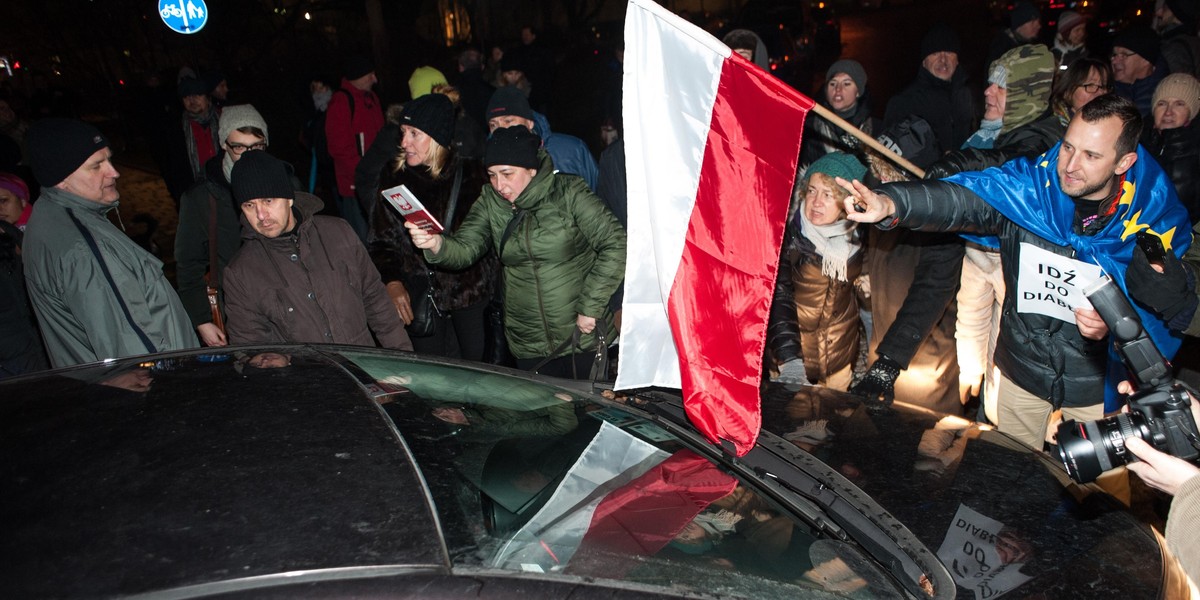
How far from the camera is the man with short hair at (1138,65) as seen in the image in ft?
21.3

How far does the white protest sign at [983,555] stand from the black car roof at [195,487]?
1.32m

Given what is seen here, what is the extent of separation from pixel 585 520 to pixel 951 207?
224 centimetres

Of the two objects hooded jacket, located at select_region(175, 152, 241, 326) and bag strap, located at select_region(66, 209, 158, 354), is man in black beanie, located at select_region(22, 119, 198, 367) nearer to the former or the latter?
bag strap, located at select_region(66, 209, 158, 354)

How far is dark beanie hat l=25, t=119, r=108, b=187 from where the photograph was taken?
130 inches

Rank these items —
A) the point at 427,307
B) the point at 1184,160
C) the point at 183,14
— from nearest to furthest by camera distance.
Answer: the point at 427,307
the point at 1184,160
the point at 183,14

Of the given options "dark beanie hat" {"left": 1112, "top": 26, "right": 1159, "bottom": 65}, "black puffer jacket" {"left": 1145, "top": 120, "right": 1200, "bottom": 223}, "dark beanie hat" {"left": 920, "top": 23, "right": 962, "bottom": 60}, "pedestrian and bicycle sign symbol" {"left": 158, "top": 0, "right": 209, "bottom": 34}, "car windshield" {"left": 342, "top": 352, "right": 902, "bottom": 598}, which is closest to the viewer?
"car windshield" {"left": 342, "top": 352, "right": 902, "bottom": 598}

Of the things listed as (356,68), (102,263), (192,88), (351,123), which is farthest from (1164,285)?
(192,88)

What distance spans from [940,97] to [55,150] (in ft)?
17.6

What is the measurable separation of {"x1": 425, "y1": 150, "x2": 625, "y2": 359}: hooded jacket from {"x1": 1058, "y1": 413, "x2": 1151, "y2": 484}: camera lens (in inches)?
83.9

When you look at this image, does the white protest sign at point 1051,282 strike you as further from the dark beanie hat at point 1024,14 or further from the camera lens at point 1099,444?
the dark beanie hat at point 1024,14

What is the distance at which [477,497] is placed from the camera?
1.83 meters

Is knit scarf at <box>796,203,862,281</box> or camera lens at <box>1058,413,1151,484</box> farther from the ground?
knit scarf at <box>796,203,862,281</box>

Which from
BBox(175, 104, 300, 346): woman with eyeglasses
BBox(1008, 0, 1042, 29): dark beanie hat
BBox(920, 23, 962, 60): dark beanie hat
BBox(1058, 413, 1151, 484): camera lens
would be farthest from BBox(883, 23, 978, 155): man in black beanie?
BBox(175, 104, 300, 346): woman with eyeglasses

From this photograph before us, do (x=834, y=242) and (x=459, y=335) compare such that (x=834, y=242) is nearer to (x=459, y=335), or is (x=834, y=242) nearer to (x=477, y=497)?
(x=459, y=335)
